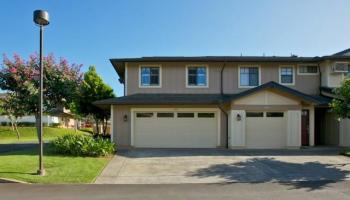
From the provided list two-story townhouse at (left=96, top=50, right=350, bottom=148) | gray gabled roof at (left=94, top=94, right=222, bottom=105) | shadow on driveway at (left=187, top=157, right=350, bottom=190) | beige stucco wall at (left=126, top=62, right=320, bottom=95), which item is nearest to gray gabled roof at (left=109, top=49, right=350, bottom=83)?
two-story townhouse at (left=96, top=50, right=350, bottom=148)

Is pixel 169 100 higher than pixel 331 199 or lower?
higher

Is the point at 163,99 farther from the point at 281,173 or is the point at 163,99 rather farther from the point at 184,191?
the point at 184,191

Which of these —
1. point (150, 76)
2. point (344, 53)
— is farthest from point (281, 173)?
point (344, 53)

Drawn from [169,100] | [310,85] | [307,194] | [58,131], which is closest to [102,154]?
[169,100]

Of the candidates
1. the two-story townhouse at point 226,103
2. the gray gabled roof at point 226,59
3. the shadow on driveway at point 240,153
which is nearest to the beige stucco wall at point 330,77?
the two-story townhouse at point 226,103

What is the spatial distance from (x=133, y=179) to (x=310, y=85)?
49.2 feet

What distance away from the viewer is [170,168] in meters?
14.9

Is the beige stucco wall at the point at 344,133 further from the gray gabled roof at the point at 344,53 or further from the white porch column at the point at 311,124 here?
the gray gabled roof at the point at 344,53

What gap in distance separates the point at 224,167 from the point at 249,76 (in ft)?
32.2

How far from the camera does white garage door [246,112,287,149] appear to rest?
21.4 meters

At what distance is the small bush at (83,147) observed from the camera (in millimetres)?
17297

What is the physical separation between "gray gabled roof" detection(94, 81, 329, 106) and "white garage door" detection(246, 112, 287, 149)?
51.2 inches

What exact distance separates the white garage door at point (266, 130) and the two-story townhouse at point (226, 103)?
52mm

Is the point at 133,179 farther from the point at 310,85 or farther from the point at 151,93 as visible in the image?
the point at 310,85
